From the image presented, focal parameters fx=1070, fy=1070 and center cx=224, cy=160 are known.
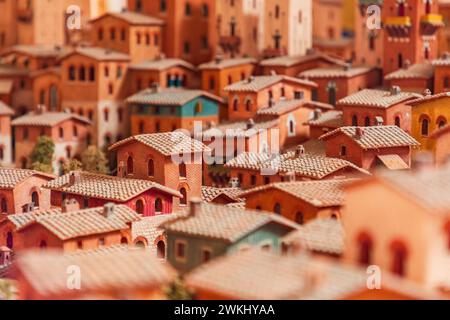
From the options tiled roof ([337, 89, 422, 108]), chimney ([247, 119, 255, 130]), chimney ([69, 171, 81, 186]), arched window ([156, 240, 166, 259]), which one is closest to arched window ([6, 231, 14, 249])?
chimney ([69, 171, 81, 186])

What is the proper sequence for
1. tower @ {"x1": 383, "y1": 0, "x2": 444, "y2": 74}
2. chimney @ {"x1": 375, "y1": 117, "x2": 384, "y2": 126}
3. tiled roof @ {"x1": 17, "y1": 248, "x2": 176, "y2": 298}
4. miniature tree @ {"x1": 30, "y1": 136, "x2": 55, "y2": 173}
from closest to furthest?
tiled roof @ {"x1": 17, "y1": 248, "x2": 176, "y2": 298} < chimney @ {"x1": 375, "y1": 117, "x2": 384, "y2": 126} < tower @ {"x1": 383, "y1": 0, "x2": 444, "y2": 74} < miniature tree @ {"x1": 30, "y1": 136, "x2": 55, "y2": 173}

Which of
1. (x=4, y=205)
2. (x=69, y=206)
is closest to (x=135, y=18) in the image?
(x=4, y=205)

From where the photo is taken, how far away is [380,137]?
1361 inches

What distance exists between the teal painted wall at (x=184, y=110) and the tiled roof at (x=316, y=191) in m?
18.7

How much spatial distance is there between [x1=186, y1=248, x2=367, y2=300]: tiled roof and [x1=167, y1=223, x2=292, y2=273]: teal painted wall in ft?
9.24

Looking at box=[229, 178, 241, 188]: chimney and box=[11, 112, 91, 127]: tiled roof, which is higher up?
box=[11, 112, 91, 127]: tiled roof

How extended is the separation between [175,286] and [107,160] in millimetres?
24357

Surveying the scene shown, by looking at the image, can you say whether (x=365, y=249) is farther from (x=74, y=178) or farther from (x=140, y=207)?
(x=74, y=178)

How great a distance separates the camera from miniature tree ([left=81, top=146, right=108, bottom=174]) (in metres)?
44.1

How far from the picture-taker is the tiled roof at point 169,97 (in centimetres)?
4756

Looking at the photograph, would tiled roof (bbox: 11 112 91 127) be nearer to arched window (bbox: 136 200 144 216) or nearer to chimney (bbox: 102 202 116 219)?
arched window (bbox: 136 200 144 216)

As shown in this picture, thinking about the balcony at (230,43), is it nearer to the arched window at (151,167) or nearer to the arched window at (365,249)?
the arched window at (151,167)

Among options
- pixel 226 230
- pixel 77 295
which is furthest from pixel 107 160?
pixel 77 295
